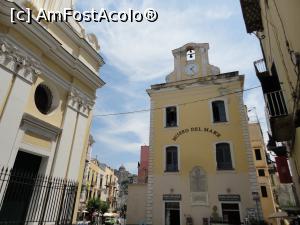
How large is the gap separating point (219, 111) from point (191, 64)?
540 centimetres

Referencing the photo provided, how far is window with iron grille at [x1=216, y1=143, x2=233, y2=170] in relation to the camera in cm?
1678

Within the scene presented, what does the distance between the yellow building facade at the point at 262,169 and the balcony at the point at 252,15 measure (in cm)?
1889

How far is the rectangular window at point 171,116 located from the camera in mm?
19797

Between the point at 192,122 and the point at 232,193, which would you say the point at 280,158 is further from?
the point at 192,122

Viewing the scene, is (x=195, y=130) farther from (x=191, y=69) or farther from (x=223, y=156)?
(x=191, y=69)

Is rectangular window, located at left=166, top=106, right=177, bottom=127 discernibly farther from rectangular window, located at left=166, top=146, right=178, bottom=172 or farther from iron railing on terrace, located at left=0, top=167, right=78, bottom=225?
iron railing on terrace, located at left=0, top=167, right=78, bottom=225

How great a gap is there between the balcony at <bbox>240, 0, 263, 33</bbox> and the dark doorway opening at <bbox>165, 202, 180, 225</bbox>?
491 inches

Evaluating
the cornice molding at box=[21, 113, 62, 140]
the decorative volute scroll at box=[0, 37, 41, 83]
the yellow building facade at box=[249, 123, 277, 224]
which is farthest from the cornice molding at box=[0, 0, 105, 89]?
the yellow building facade at box=[249, 123, 277, 224]

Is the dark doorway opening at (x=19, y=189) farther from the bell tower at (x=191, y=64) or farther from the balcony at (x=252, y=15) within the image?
the bell tower at (x=191, y=64)

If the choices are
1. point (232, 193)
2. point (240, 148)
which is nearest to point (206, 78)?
point (240, 148)

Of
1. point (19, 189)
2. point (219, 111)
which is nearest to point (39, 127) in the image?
point (19, 189)

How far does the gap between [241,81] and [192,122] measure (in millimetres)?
5040

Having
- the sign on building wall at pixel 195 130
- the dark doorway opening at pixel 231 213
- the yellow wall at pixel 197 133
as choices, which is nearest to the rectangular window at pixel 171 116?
the yellow wall at pixel 197 133

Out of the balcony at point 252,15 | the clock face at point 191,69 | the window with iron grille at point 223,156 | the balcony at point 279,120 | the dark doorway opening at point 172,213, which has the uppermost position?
the clock face at point 191,69
